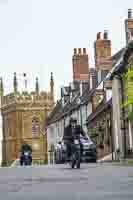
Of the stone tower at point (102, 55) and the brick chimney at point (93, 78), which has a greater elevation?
the stone tower at point (102, 55)

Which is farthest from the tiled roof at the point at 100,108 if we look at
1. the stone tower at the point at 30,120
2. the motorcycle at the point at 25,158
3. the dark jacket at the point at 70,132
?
the stone tower at the point at 30,120

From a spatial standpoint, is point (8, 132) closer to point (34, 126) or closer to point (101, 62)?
point (34, 126)

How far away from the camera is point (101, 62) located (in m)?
63.0

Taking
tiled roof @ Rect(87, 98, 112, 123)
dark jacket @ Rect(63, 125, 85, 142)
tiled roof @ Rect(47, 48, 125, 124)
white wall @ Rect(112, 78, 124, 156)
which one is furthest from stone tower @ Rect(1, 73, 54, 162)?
dark jacket @ Rect(63, 125, 85, 142)

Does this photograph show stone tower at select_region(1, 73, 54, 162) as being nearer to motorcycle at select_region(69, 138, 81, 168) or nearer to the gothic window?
the gothic window

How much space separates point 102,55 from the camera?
→ 63781mm

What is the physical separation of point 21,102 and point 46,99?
14.2 feet

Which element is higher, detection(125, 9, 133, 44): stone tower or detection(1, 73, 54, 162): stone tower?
detection(125, 9, 133, 44): stone tower

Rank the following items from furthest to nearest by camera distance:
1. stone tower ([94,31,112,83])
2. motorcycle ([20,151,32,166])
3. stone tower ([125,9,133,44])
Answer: stone tower ([94,31,112,83])
stone tower ([125,9,133,44])
motorcycle ([20,151,32,166])

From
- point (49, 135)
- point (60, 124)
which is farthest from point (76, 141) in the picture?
point (49, 135)

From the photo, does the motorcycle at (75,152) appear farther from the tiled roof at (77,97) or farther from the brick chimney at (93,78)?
the brick chimney at (93,78)

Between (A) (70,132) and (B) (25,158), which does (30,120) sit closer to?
(B) (25,158)

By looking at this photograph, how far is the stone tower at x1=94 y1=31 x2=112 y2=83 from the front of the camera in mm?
62656

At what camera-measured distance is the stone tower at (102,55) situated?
206 ft
